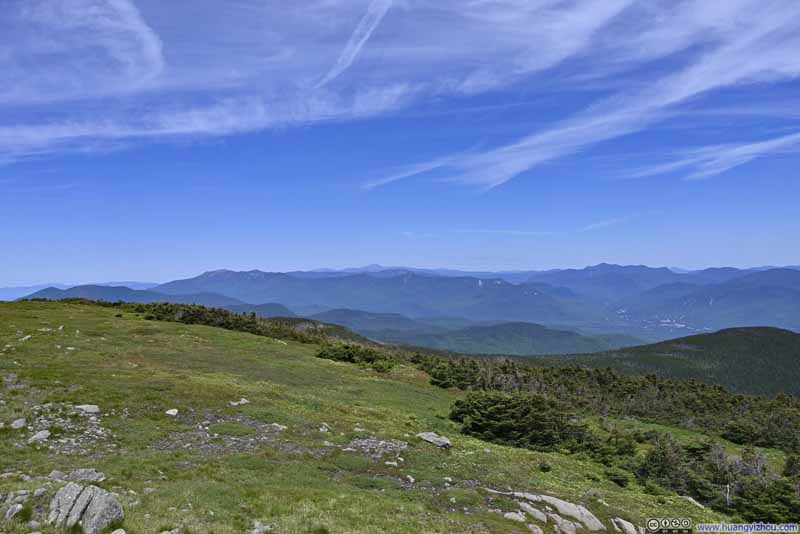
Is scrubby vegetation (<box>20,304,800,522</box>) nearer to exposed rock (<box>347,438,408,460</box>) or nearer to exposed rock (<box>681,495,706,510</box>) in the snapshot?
exposed rock (<box>681,495,706,510</box>)

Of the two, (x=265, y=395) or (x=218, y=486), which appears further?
(x=265, y=395)

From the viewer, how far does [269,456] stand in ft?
65.1

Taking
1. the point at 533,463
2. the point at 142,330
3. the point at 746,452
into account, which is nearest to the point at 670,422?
the point at 746,452

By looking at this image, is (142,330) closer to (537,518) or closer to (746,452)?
(537,518)

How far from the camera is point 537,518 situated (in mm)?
16547

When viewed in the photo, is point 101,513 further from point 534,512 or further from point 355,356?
point 355,356

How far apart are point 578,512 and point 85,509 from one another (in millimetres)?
16482

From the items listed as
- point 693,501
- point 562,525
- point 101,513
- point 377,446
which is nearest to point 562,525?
point 562,525

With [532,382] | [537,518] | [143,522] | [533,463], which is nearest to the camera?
[143,522]

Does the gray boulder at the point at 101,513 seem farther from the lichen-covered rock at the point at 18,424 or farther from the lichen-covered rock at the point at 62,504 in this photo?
the lichen-covered rock at the point at 18,424

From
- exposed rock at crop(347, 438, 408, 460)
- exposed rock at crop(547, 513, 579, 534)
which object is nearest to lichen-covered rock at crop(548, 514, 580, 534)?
exposed rock at crop(547, 513, 579, 534)

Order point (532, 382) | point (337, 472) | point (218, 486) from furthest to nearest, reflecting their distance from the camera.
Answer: point (532, 382), point (337, 472), point (218, 486)

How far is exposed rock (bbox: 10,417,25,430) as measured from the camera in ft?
64.0

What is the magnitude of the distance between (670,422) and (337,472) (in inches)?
2316
